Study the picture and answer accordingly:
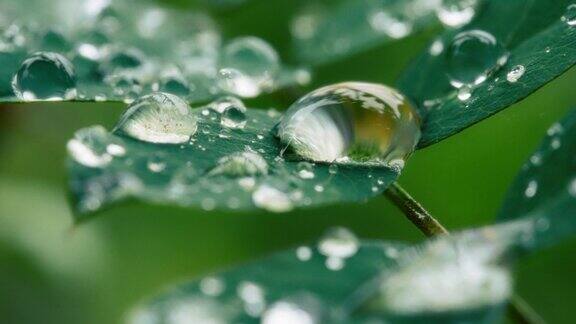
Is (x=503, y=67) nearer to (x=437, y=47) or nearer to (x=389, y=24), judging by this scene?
(x=437, y=47)

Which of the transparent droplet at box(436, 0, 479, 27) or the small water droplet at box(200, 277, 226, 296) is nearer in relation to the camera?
the small water droplet at box(200, 277, 226, 296)

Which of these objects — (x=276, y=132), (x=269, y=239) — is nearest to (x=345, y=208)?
(x=269, y=239)

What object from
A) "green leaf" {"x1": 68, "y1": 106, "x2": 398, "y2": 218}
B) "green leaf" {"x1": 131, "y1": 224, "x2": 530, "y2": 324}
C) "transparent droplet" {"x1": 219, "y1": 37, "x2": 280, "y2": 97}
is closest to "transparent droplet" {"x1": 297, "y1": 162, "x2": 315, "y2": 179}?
"green leaf" {"x1": 68, "y1": 106, "x2": 398, "y2": 218}

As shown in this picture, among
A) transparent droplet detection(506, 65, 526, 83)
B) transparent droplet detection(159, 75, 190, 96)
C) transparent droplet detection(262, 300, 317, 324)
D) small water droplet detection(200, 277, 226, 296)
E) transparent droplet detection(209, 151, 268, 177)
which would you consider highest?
transparent droplet detection(159, 75, 190, 96)

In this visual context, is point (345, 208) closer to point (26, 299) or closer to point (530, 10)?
point (26, 299)

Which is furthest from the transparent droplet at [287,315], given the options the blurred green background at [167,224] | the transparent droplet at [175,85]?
the blurred green background at [167,224]

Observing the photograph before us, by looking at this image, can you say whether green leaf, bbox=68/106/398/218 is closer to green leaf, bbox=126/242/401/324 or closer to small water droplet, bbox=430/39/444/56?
green leaf, bbox=126/242/401/324

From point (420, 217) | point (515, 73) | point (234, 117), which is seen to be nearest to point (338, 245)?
point (420, 217)
